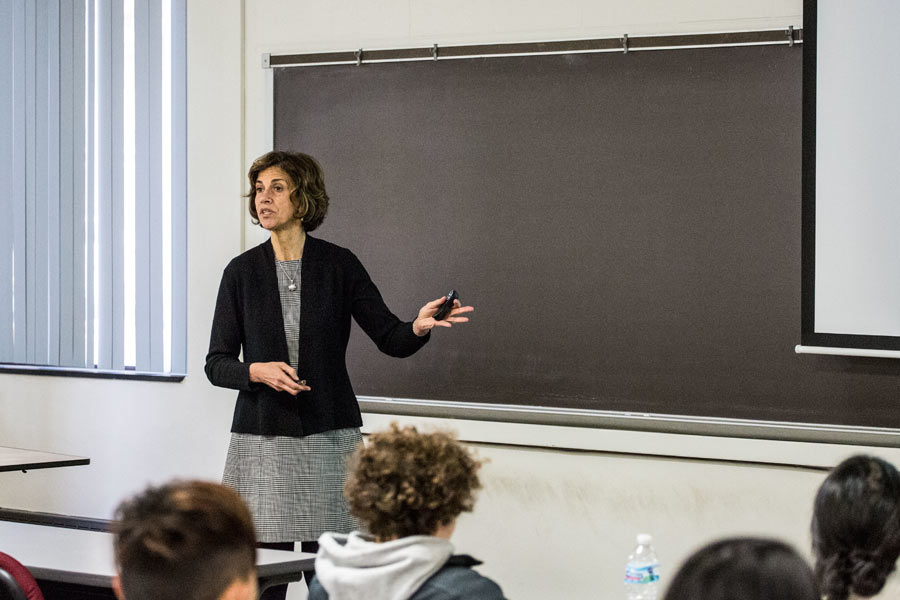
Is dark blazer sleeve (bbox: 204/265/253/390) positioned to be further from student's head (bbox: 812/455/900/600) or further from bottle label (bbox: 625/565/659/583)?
student's head (bbox: 812/455/900/600)

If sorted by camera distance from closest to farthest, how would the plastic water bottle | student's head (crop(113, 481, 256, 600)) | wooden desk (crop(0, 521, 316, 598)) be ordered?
student's head (crop(113, 481, 256, 600))
wooden desk (crop(0, 521, 316, 598))
the plastic water bottle

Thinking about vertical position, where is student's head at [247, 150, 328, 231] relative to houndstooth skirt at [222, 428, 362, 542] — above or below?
above

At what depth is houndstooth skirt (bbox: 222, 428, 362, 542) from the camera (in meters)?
2.58

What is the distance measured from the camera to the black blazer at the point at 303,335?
2.60 metres

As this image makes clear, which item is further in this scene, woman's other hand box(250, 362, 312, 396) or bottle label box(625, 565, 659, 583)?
woman's other hand box(250, 362, 312, 396)

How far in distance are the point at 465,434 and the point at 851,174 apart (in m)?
1.49

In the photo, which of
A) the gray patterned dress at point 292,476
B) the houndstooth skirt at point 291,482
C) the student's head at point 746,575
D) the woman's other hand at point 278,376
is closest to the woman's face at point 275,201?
the gray patterned dress at point 292,476

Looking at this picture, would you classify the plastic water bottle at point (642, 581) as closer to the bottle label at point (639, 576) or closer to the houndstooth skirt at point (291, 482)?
the bottle label at point (639, 576)

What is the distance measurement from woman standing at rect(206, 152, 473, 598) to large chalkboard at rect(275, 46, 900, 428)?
0.66 metres

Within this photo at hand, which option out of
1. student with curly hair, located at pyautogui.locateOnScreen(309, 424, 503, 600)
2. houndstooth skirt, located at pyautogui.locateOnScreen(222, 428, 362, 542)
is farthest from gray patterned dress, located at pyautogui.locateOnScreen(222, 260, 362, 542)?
student with curly hair, located at pyautogui.locateOnScreen(309, 424, 503, 600)

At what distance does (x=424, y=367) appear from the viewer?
134 inches

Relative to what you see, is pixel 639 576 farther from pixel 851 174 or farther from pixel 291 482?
pixel 851 174

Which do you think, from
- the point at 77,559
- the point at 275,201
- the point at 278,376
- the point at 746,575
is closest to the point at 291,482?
the point at 278,376

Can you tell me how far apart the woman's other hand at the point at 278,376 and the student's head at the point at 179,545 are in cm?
144
